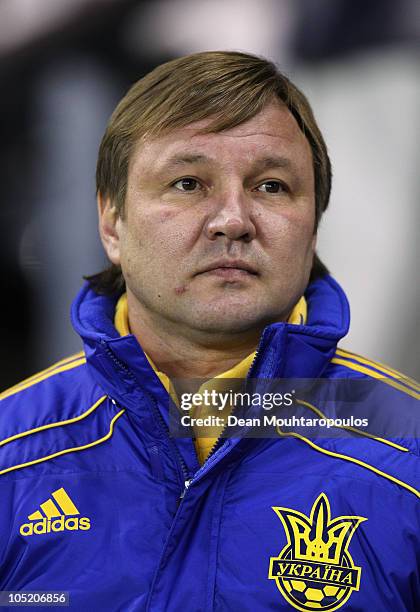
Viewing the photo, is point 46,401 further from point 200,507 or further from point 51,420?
point 200,507

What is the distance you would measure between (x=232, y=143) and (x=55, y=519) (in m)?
0.65

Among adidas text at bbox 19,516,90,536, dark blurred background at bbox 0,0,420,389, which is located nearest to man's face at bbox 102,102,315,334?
adidas text at bbox 19,516,90,536

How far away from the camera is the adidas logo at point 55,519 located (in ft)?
3.83

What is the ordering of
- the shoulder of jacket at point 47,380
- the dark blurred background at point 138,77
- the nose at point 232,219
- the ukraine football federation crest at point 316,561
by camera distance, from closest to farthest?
the ukraine football federation crest at point 316,561
the nose at point 232,219
the shoulder of jacket at point 47,380
the dark blurred background at point 138,77

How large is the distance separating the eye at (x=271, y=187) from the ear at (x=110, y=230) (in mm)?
287

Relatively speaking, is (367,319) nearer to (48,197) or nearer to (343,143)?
(343,143)

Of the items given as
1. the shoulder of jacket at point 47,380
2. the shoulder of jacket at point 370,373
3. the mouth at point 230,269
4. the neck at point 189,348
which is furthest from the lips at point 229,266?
→ the shoulder of jacket at point 47,380

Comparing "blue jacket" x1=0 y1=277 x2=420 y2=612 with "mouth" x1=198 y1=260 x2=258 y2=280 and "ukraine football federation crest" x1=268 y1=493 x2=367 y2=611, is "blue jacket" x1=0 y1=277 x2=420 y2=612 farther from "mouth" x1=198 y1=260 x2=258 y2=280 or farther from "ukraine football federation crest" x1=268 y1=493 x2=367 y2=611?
"mouth" x1=198 y1=260 x2=258 y2=280

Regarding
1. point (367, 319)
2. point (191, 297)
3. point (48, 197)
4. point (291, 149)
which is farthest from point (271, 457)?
point (48, 197)

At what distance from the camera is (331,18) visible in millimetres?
2062

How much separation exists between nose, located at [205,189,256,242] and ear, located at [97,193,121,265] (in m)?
0.26

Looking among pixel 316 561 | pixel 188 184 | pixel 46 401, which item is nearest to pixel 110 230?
pixel 188 184

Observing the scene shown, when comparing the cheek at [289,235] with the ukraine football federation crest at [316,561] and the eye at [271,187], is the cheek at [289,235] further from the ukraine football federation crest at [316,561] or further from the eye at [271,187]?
the ukraine football federation crest at [316,561]

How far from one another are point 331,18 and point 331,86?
17 centimetres
